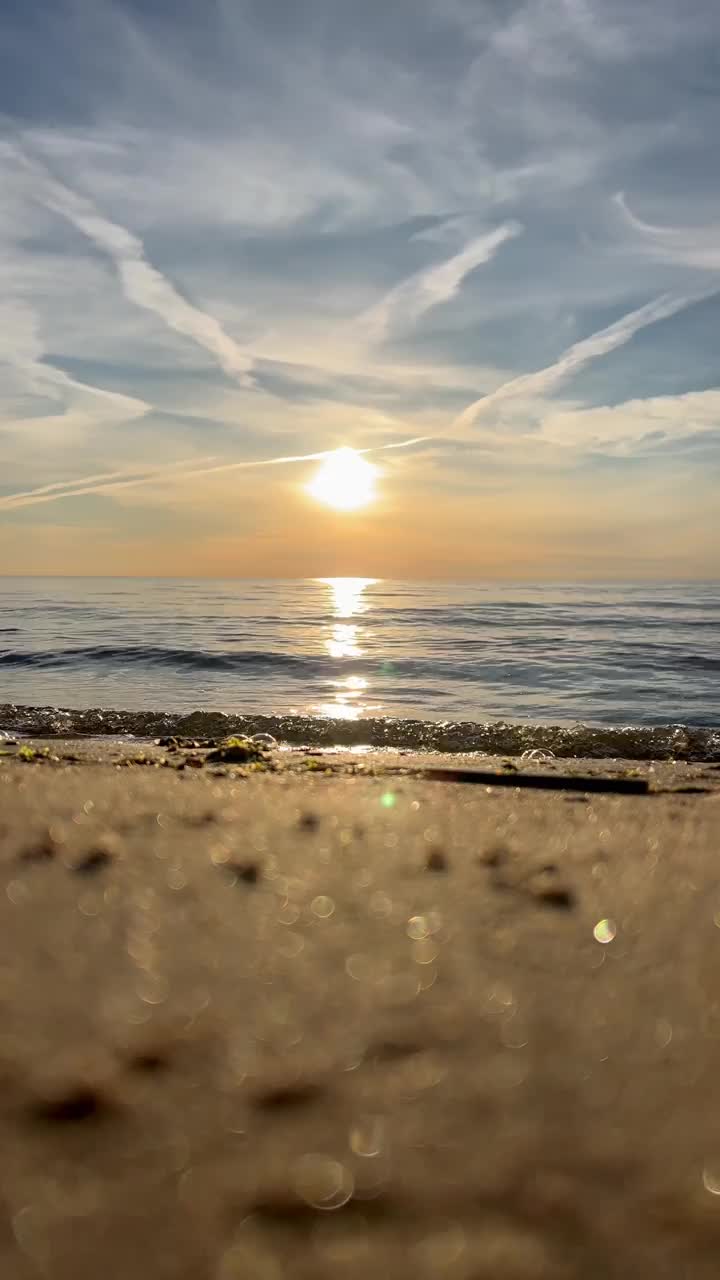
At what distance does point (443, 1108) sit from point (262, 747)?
7.10 m

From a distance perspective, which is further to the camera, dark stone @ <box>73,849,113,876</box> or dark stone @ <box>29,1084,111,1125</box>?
dark stone @ <box>73,849,113,876</box>

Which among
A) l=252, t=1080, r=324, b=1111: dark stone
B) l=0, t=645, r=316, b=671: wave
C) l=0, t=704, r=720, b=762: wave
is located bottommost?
l=0, t=704, r=720, b=762: wave

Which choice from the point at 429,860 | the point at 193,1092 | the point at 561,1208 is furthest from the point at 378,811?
the point at 561,1208

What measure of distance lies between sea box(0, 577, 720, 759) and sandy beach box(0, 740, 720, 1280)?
7297 millimetres

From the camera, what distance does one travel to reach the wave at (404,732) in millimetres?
10273

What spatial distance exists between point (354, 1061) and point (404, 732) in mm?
9474

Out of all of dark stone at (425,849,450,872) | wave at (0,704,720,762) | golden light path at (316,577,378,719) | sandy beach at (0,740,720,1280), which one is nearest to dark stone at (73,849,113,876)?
sandy beach at (0,740,720,1280)

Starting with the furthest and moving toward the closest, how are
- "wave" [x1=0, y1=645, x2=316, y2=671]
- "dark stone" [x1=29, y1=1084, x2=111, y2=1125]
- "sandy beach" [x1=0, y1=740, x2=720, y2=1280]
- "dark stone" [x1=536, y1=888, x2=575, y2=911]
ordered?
1. "wave" [x1=0, y1=645, x2=316, y2=671]
2. "dark stone" [x1=536, y1=888, x2=575, y2=911]
3. "dark stone" [x1=29, y1=1084, x2=111, y2=1125]
4. "sandy beach" [x1=0, y1=740, x2=720, y2=1280]

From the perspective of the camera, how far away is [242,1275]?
3.98ft

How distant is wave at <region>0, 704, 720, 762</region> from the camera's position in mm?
10273

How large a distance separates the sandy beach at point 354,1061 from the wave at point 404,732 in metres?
6.59

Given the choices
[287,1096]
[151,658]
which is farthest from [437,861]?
[151,658]

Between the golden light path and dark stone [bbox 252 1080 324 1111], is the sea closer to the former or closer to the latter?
the golden light path

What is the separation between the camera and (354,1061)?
1.84m
